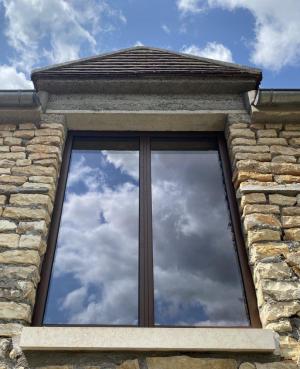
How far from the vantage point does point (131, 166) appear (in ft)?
11.5

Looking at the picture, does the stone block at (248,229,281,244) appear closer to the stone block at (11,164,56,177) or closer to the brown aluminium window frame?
the brown aluminium window frame

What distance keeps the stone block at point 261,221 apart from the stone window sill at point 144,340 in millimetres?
803

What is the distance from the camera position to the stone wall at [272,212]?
2.33 meters

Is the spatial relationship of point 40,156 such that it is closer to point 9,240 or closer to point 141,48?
point 9,240

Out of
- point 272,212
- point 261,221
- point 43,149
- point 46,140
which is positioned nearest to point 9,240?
point 43,149

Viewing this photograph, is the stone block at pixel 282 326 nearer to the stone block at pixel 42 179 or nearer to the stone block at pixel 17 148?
the stone block at pixel 42 179

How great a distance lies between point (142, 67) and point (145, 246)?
204 centimetres

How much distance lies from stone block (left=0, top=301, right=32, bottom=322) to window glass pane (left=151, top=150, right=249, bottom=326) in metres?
0.88

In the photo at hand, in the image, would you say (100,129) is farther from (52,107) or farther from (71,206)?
(71,206)

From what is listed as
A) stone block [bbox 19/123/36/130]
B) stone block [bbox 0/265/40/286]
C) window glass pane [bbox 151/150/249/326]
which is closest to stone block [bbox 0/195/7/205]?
stone block [bbox 0/265/40/286]

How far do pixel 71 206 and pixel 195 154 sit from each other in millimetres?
1338

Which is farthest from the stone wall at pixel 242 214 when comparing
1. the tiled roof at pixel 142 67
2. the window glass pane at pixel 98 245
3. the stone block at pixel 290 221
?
the tiled roof at pixel 142 67

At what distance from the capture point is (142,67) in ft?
12.7

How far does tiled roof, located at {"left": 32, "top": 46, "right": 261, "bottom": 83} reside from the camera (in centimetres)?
364
